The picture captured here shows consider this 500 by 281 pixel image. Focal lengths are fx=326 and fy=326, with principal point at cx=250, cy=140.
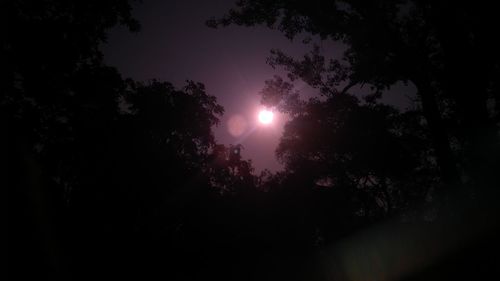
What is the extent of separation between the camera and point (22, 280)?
7.02m

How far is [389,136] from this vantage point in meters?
23.0

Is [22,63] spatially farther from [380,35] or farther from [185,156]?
[380,35]

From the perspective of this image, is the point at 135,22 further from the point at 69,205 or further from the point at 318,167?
the point at 318,167

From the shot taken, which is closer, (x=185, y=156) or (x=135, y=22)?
(x=135, y=22)

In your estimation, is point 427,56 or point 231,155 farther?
point 231,155

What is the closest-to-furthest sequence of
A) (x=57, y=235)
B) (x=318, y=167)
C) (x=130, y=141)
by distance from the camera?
1. (x=57, y=235)
2. (x=130, y=141)
3. (x=318, y=167)

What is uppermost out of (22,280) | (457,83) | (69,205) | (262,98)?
(262,98)

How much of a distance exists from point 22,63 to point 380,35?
1141 cm

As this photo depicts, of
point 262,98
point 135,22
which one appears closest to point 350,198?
point 262,98

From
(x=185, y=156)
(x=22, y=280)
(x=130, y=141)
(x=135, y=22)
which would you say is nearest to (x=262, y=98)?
(x=185, y=156)

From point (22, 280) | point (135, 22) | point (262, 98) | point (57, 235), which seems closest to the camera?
point (22, 280)

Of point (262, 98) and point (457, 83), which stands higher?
point (262, 98)

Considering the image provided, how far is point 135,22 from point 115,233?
7.88m

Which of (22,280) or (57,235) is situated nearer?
(22,280)
